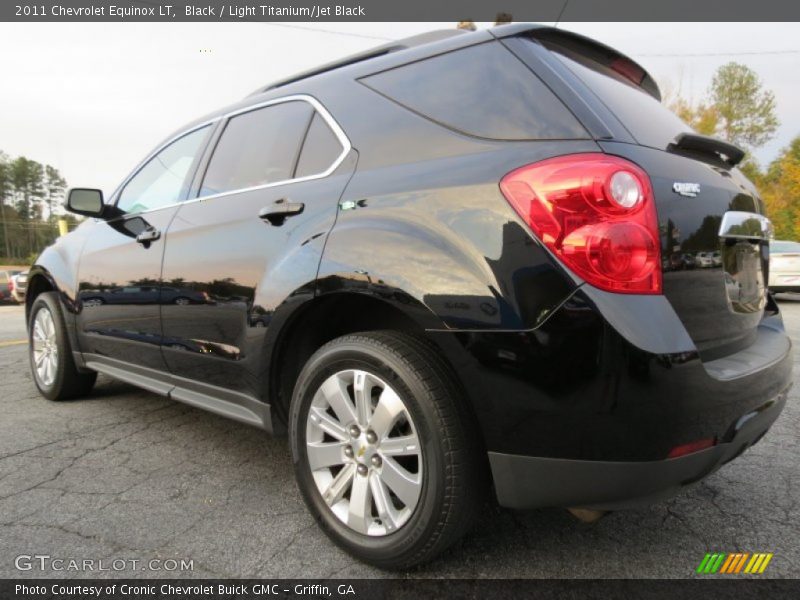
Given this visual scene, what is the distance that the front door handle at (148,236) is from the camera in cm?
283

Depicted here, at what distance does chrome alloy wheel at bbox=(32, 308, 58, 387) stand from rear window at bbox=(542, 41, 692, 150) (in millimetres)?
3603

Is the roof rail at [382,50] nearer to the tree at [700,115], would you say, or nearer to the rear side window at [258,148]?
the rear side window at [258,148]

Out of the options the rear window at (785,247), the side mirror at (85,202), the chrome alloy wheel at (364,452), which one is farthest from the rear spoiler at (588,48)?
the rear window at (785,247)

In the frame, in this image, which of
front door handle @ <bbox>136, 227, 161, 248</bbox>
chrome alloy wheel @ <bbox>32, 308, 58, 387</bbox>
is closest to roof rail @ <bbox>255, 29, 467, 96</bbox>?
front door handle @ <bbox>136, 227, 161, 248</bbox>

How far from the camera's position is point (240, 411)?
2.29 metres

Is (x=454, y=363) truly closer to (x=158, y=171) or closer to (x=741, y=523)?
(x=741, y=523)

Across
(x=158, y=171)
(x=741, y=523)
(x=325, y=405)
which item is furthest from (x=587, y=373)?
(x=158, y=171)

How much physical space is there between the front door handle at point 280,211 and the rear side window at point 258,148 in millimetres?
198

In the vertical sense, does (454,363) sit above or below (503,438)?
above

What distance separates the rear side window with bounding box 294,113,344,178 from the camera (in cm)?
212

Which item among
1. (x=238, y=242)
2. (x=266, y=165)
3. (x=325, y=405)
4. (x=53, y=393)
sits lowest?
(x=53, y=393)

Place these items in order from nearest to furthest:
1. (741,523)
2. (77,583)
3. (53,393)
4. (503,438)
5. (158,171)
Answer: (503,438) < (77,583) < (741,523) < (158,171) < (53,393)

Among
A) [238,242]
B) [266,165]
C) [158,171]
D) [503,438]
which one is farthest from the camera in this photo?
[158,171]

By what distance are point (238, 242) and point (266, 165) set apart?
40 cm
